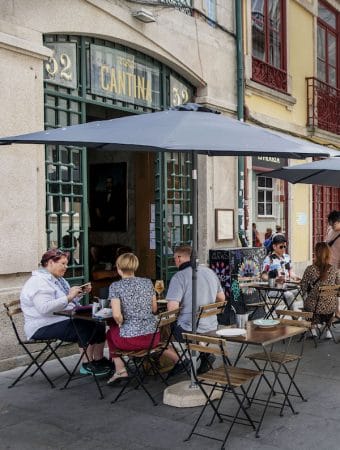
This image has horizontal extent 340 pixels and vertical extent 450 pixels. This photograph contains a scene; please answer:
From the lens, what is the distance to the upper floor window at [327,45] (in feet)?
51.1

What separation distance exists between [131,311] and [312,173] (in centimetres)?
440

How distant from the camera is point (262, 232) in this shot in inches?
505

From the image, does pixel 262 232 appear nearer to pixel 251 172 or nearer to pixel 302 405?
pixel 251 172

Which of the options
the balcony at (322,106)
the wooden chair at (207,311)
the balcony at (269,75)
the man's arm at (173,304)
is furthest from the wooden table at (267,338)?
the balcony at (322,106)

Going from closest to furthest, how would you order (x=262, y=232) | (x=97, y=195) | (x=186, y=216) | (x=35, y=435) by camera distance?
(x=35, y=435)
(x=186, y=216)
(x=97, y=195)
(x=262, y=232)

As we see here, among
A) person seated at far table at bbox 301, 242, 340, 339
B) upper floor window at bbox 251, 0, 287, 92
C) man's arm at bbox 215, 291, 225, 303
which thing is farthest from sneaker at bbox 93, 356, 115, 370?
upper floor window at bbox 251, 0, 287, 92

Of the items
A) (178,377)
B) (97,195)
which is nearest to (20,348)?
(178,377)

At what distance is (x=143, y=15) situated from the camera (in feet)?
28.4

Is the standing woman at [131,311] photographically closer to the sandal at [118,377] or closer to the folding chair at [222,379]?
the sandal at [118,377]

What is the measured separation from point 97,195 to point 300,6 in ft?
22.5

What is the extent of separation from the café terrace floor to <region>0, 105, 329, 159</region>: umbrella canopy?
219cm

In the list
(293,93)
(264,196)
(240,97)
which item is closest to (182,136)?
(240,97)

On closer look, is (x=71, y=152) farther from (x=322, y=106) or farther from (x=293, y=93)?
(x=322, y=106)

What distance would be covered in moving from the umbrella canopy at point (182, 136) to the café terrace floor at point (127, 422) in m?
2.19
